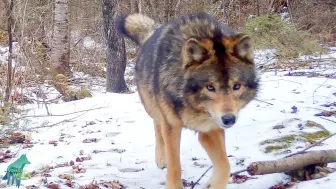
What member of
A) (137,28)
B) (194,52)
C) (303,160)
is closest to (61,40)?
(137,28)

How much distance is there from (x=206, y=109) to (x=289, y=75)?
17.9ft

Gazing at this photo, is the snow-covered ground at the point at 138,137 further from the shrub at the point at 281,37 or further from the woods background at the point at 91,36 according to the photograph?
the shrub at the point at 281,37

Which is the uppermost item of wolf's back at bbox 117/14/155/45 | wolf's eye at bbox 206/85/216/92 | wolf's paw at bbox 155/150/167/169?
wolf's back at bbox 117/14/155/45

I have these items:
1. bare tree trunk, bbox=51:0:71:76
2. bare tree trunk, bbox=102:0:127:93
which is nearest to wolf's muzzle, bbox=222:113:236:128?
bare tree trunk, bbox=102:0:127:93

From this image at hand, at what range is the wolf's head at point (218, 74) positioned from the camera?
3.61 m

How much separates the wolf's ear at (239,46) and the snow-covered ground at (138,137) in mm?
1107

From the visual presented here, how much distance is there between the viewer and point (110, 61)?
9.18 metres

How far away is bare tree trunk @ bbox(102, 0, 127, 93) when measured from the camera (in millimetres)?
8852

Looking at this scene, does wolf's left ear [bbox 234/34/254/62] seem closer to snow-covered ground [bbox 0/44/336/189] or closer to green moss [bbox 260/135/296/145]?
snow-covered ground [bbox 0/44/336/189]

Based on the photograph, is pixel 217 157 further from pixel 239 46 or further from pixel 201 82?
pixel 239 46

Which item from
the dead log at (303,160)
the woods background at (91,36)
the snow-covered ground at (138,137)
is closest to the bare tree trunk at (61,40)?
the woods background at (91,36)

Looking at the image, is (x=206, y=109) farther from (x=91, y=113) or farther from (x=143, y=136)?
(x=91, y=113)

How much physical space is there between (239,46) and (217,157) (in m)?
1.01

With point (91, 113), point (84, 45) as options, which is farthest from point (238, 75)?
point (84, 45)
